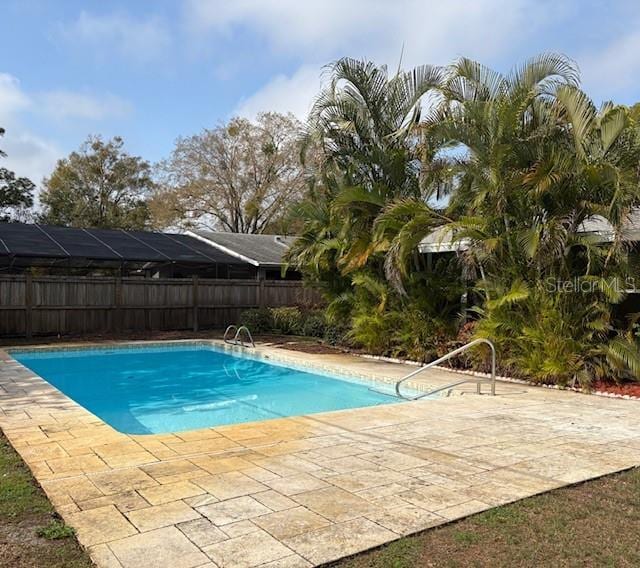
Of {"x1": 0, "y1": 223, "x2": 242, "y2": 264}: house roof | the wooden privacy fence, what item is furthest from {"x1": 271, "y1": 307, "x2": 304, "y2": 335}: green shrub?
{"x1": 0, "y1": 223, "x2": 242, "y2": 264}: house roof

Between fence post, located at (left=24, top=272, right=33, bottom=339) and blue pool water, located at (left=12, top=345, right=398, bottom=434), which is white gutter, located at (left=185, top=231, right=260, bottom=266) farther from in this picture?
fence post, located at (left=24, top=272, right=33, bottom=339)

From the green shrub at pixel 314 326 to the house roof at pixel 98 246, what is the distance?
15.3 ft

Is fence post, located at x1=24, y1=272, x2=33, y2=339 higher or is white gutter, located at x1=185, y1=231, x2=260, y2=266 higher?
white gutter, located at x1=185, y1=231, x2=260, y2=266

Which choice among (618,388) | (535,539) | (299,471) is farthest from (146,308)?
(535,539)

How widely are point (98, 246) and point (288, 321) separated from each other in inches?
269

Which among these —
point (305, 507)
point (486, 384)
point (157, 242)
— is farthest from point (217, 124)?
point (305, 507)

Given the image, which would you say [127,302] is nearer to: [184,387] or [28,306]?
[28,306]

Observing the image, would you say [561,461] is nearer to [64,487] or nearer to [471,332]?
[64,487]

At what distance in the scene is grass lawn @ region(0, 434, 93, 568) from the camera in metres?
3.12

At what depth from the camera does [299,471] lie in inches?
188

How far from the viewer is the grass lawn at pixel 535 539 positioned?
321cm

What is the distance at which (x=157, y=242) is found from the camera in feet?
70.0

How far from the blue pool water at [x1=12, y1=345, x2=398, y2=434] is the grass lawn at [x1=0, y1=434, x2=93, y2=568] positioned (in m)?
3.90

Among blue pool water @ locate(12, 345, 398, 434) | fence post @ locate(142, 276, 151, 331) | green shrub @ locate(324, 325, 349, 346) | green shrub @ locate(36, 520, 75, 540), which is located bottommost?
blue pool water @ locate(12, 345, 398, 434)
